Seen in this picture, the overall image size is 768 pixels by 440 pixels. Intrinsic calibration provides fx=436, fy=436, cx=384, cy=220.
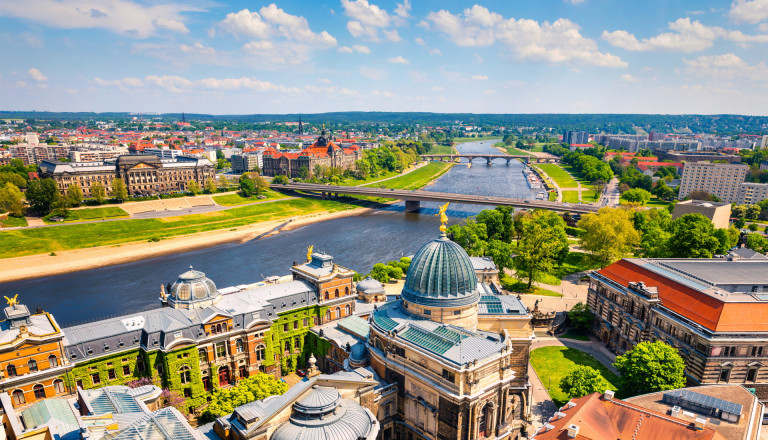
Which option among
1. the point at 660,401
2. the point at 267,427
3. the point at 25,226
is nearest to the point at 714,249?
the point at 660,401

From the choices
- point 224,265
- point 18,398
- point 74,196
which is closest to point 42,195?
point 74,196

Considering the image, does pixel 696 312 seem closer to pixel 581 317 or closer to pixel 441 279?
pixel 581 317

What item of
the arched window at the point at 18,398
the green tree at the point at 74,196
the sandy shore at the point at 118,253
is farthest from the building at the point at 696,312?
the green tree at the point at 74,196

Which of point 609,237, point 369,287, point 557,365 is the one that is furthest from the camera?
point 609,237

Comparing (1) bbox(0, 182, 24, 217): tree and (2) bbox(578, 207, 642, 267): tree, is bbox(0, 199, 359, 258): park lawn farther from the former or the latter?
(2) bbox(578, 207, 642, 267): tree

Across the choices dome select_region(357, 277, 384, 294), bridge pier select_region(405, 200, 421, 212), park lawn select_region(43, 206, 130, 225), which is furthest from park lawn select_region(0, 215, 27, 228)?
bridge pier select_region(405, 200, 421, 212)

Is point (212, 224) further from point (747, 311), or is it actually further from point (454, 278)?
point (747, 311)
